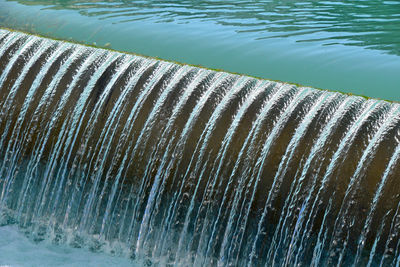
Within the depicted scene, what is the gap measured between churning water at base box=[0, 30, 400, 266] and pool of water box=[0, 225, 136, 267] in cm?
8

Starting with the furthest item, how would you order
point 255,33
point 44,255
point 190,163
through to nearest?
point 255,33 → point 44,255 → point 190,163

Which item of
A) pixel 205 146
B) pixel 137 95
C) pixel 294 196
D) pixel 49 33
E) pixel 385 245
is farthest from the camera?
pixel 49 33

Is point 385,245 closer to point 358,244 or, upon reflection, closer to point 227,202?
point 358,244

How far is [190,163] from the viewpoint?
4.14m

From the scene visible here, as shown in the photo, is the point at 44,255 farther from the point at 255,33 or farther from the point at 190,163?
the point at 255,33

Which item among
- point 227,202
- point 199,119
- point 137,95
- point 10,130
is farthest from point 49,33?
point 227,202

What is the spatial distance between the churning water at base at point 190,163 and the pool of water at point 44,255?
84mm

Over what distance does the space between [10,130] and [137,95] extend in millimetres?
1137

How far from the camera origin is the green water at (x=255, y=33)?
5391mm

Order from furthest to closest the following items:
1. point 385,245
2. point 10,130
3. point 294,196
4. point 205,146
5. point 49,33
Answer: point 49,33 < point 10,130 < point 205,146 < point 294,196 < point 385,245

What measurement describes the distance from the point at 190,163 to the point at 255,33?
2.46 meters

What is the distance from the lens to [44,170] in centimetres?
468

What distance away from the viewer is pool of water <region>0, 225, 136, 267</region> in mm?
4312

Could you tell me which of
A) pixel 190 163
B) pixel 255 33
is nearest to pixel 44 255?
pixel 190 163
